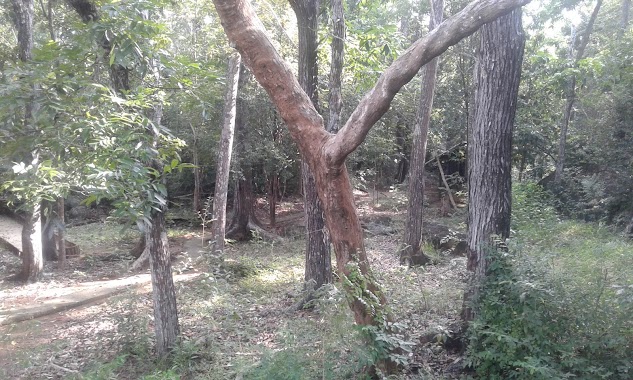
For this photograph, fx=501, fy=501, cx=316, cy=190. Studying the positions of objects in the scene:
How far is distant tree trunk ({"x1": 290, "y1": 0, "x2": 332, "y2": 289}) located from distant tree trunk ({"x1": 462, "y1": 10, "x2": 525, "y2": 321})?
9.85ft


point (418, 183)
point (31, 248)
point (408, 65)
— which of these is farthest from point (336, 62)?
point (31, 248)

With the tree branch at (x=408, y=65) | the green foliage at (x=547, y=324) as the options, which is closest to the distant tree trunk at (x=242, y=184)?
the tree branch at (x=408, y=65)

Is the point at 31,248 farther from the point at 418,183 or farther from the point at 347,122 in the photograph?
the point at 347,122

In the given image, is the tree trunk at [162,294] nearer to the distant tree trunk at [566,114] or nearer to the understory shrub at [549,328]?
the understory shrub at [549,328]

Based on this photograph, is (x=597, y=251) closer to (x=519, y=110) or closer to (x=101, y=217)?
(x=519, y=110)

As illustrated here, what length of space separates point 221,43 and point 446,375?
1112 centimetres

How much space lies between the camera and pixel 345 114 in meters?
16.9

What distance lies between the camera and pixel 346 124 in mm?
4922

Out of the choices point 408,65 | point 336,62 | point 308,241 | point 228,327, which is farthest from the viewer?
point 308,241

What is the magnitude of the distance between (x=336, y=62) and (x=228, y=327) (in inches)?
171

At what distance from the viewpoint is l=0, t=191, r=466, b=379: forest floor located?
4945mm

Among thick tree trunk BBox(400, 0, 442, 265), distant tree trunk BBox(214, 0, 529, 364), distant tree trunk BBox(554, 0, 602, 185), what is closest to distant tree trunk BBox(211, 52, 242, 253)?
thick tree trunk BBox(400, 0, 442, 265)

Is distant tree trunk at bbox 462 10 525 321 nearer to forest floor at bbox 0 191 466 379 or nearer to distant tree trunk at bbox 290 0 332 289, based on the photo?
forest floor at bbox 0 191 466 379

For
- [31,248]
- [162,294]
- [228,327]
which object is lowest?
[228,327]
